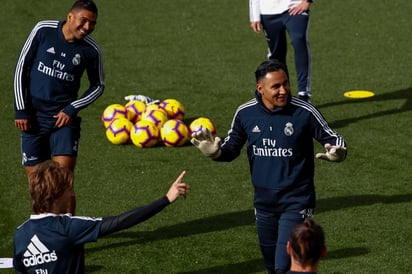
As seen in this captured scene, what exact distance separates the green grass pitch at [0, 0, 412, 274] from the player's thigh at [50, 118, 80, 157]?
1.25 metres

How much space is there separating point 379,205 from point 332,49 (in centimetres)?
783

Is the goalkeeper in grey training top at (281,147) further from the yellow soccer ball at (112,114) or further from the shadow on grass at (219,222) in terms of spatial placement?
the yellow soccer ball at (112,114)

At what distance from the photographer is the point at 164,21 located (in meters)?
21.9

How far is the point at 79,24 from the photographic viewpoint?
10227 mm

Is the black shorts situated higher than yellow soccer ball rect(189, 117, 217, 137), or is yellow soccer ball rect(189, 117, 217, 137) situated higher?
the black shorts

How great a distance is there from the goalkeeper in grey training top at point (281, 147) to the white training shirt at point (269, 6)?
587 cm

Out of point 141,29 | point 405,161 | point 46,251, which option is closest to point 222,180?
point 405,161

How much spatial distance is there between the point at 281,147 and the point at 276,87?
0.56m

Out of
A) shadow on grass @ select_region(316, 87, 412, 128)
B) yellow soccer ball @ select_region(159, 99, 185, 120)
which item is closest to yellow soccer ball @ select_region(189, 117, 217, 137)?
yellow soccer ball @ select_region(159, 99, 185, 120)

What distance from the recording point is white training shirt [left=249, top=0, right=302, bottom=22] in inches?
573

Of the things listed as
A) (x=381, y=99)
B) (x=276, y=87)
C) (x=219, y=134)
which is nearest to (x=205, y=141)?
(x=276, y=87)

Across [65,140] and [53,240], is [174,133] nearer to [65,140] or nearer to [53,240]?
[65,140]

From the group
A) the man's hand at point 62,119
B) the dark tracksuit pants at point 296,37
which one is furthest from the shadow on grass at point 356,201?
the man's hand at point 62,119

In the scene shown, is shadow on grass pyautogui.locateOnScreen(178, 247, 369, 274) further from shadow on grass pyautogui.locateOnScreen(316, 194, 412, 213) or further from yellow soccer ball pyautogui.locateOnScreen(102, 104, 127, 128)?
yellow soccer ball pyautogui.locateOnScreen(102, 104, 127, 128)
